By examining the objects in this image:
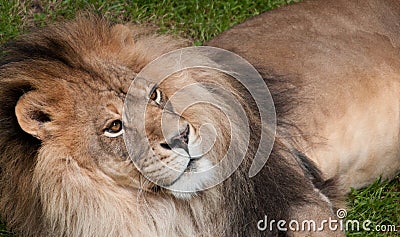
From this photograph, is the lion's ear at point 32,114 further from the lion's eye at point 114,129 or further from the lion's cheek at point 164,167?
the lion's cheek at point 164,167

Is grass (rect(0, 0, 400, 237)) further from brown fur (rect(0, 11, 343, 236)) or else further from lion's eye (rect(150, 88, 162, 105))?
lion's eye (rect(150, 88, 162, 105))

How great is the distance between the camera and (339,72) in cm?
367

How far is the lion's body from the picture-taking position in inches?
141

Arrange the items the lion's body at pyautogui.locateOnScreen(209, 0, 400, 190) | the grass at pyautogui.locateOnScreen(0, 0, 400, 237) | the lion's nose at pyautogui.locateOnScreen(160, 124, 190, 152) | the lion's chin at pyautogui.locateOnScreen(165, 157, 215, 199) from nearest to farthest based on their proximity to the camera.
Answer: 1. the lion's nose at pyautogui.locateOnScreen(160, 124, 190, 152)
2. the lion's chin at pyautogui.locateOnScreen(165, 157, 215, 199)
3. the lion's body at pyautogui.locateOnScreen(209, 0, 400, 190)
4. the grass at pyautogui.locateOnScreen(0, 0, 400, 237)

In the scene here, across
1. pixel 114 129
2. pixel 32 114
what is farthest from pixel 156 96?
pixel 32 114

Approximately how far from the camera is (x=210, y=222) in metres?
2.81

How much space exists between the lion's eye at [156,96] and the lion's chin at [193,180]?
252 mm

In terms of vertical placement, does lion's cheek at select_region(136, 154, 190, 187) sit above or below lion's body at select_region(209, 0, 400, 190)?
above

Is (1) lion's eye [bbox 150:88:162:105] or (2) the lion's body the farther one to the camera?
(2) the lion's body

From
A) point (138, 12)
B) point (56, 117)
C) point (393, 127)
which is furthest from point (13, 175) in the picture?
point (138, 12)

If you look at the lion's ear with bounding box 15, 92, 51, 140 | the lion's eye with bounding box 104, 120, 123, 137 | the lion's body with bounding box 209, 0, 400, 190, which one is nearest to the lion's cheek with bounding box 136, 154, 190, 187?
the lion's eye with bounding box 104, 120, 123, 137

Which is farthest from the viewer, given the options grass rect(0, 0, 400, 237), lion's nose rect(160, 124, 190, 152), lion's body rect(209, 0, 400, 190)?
grass rect(0, 0, 400, 237)

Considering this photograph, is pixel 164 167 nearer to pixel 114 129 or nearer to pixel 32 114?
pixel 114 129

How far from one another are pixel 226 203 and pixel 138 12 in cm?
239
